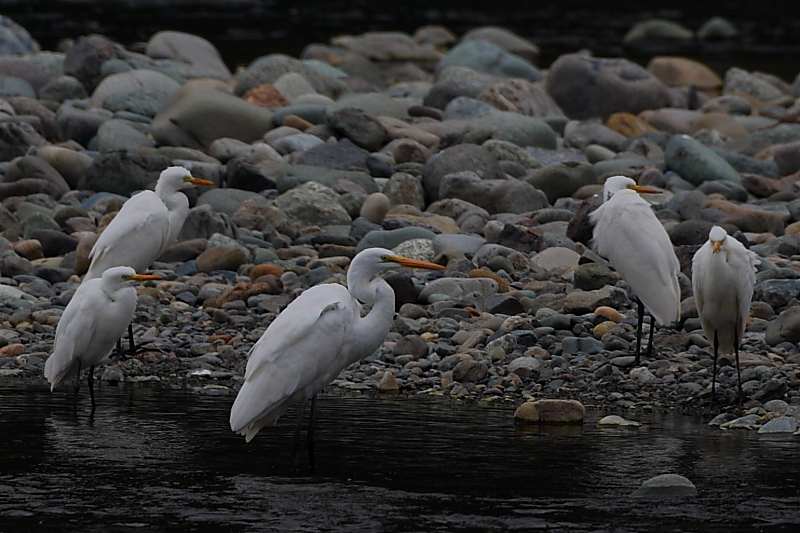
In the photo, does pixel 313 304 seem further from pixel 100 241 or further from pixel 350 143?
pixel 350 143

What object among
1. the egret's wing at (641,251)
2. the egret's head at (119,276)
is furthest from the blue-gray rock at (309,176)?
the egret's head at (119,276)

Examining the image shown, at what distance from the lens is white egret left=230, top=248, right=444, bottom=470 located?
6.93m

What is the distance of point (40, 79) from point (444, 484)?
60.2 ft

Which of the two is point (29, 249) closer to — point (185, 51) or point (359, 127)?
point (359, 127)

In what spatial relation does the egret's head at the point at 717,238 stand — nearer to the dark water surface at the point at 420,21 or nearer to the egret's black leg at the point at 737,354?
the egret's black leg at the point at 737,354

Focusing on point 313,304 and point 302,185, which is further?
point 302,185

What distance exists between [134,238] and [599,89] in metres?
15.1

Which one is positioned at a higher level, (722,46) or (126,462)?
(126,462)

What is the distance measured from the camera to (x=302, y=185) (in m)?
15.2

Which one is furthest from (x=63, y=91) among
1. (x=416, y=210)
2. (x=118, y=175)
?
(x=416, y=210)

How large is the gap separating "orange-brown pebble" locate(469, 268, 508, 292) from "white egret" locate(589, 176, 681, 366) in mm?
1250

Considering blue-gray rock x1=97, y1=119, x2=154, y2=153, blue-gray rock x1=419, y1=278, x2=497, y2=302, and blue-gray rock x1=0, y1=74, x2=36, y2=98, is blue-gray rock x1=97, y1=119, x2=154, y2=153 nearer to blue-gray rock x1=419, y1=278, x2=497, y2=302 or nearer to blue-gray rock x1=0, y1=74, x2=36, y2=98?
blue-gray rock x1=0, y1=74, x2=36, y2=98

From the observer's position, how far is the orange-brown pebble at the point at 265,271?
12.0 m

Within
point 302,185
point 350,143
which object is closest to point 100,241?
point 302,185
